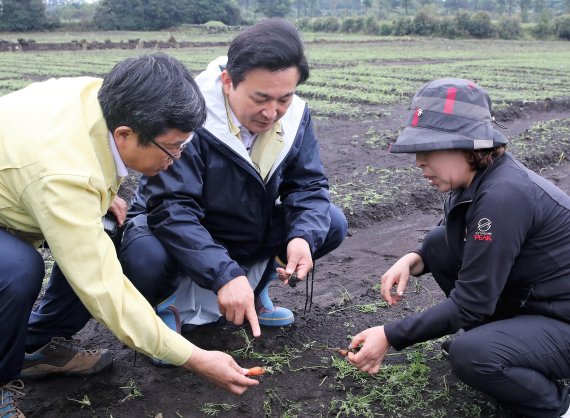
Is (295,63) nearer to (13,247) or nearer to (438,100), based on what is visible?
(438,100)

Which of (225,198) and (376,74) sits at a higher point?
(225,198)

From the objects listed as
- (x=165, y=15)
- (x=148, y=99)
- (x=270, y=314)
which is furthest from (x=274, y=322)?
(x=165, y=15)

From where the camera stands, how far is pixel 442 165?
2.31m

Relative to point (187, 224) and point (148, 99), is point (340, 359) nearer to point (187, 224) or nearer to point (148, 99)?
point (187, 224)

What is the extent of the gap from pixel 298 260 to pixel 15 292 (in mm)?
1154

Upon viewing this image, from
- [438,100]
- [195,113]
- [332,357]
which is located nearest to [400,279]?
[332,357]

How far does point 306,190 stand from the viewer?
3.05 metres

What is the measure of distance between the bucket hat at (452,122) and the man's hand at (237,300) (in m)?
0.76

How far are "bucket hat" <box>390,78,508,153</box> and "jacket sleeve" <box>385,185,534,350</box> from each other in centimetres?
19

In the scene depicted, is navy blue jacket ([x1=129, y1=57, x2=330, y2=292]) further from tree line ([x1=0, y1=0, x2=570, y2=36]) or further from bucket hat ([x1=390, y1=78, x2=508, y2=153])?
tree line ([x1=0, y1=0, x2=570, y2=36])

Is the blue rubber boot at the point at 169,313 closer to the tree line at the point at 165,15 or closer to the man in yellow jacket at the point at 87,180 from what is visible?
the man in yellow jacket at the point at 87,180

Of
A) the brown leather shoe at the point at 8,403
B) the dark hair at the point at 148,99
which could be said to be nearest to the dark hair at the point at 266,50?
the dark hair at the point at 148,99

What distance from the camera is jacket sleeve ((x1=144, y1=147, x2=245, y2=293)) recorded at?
2.52 metres

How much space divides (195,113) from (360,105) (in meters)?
8.11
